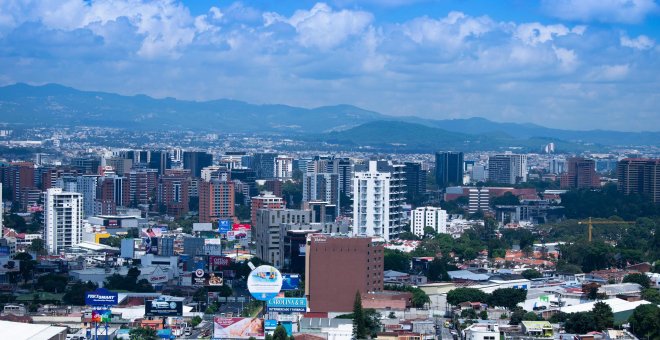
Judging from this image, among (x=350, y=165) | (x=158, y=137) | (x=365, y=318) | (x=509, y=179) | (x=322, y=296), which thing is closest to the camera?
(x=365, y=318)

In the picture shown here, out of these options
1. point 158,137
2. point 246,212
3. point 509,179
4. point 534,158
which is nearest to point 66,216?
point 246,212

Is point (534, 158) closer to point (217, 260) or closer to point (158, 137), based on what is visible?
point (158, 137)

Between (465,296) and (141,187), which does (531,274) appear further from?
(141,187)

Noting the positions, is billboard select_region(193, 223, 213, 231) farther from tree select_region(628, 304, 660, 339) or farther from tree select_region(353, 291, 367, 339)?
tree select_region(628, 304, 660, 339)

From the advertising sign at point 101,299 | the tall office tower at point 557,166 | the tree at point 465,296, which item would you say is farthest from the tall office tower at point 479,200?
the advertising sign at point 101,299

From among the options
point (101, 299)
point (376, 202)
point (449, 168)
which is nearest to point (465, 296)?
point (101, 299)
